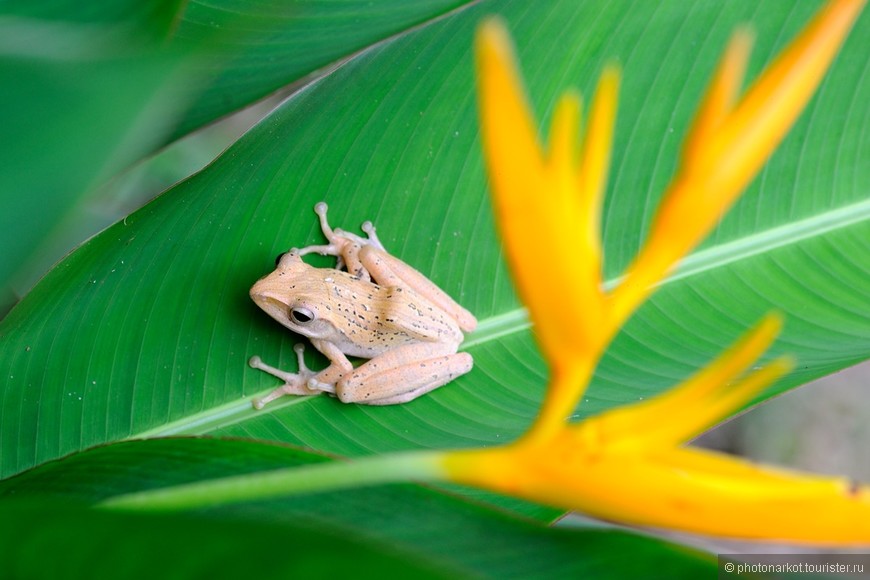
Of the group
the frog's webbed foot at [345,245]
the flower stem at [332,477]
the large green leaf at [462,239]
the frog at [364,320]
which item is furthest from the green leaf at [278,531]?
the frog's webbed foot at [345,245]

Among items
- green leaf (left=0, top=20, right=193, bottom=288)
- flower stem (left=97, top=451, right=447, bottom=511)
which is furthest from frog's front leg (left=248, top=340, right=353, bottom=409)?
green leaf (left=0, top=20, right=193, bottom=288)

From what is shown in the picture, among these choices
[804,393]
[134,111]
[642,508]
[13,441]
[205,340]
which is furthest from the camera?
[804,393]

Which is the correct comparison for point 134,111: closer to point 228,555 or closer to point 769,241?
point 228,555

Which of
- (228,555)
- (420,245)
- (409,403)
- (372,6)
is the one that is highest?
(372,6)

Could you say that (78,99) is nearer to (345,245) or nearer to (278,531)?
(278,531)

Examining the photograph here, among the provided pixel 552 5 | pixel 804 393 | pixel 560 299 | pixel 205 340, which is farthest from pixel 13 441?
pixel 804 393

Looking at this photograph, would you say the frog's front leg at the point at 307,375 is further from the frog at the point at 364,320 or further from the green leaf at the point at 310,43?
the green leaf at the point at 310,43
